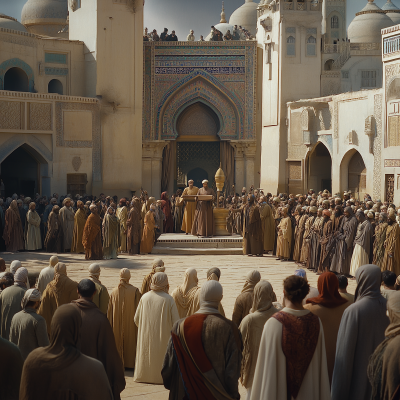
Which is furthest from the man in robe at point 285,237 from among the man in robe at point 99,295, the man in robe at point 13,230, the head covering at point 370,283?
the head covering at point 370,283

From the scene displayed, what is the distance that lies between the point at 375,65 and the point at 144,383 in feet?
75.8

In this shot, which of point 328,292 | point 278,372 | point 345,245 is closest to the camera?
point 278,372

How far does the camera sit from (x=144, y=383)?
5.59 metres

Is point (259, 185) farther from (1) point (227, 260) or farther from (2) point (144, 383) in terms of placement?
(2) point (144, 383)

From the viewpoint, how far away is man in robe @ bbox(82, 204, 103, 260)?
Result: 12.4m

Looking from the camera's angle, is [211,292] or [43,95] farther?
[43,95]

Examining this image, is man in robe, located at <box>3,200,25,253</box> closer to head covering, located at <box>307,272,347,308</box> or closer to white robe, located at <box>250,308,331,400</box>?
head covering, located at <box>307,272,347,308</box>

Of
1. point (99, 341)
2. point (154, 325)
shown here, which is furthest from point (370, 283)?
point (154, 325)

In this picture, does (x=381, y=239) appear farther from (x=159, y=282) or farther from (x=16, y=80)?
(x=16, y=80)

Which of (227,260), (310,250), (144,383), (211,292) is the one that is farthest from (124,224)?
(211,292)

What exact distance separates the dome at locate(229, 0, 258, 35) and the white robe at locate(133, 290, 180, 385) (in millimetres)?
29296

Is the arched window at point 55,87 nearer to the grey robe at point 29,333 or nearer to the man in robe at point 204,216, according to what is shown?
the man in robe at point 204,216

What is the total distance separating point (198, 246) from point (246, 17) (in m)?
22.2

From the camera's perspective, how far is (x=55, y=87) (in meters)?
21.0
